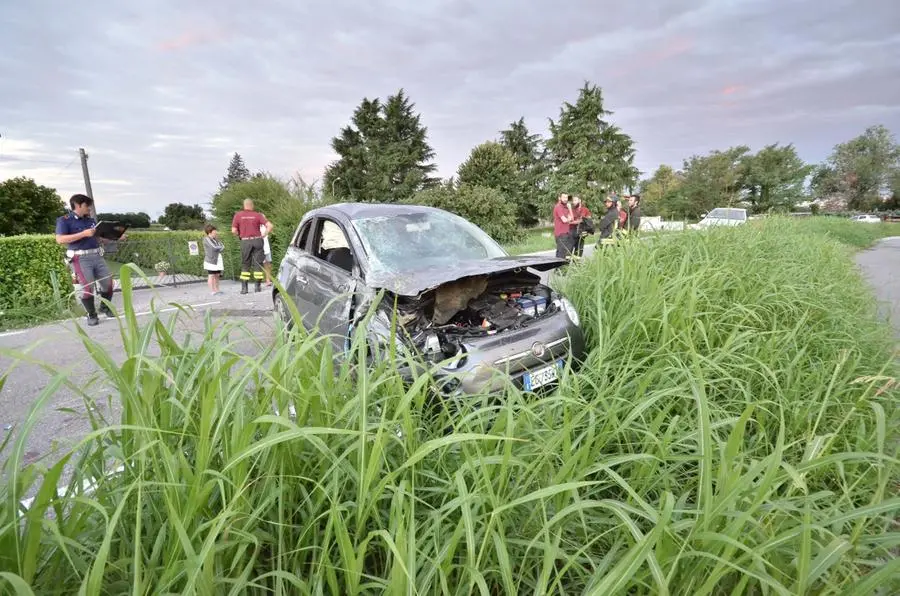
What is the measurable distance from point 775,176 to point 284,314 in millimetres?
59700

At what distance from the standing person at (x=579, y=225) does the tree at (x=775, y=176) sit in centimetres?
5072

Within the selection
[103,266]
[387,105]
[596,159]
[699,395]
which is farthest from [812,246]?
[387,105]

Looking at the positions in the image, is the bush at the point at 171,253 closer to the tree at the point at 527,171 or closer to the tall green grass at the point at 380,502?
the tall green grass at the point at 380,502

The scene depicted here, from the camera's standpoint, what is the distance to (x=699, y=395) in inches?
52.2

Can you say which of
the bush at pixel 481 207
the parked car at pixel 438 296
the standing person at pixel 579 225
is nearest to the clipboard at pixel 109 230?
the parked car at pixel 438 296

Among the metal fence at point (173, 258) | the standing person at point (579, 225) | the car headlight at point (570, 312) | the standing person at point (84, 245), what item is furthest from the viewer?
the metal fence at point (173, 258)

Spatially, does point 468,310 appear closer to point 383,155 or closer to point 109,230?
point 109,230

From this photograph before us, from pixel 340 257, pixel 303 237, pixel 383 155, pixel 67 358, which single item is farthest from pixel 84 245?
pixel 383 155

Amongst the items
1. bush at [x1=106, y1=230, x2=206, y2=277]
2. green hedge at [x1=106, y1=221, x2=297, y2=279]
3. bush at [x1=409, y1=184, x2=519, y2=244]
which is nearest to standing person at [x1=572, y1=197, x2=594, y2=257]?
green hedge at [x1=106, y1=221, x2=297, y2=279]

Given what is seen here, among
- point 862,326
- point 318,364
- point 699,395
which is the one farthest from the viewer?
point 862,326

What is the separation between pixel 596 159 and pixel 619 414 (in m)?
40.4

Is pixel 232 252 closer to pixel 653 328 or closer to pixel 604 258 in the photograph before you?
pixel 604 258

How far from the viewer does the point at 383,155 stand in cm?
3850

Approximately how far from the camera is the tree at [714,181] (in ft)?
146
